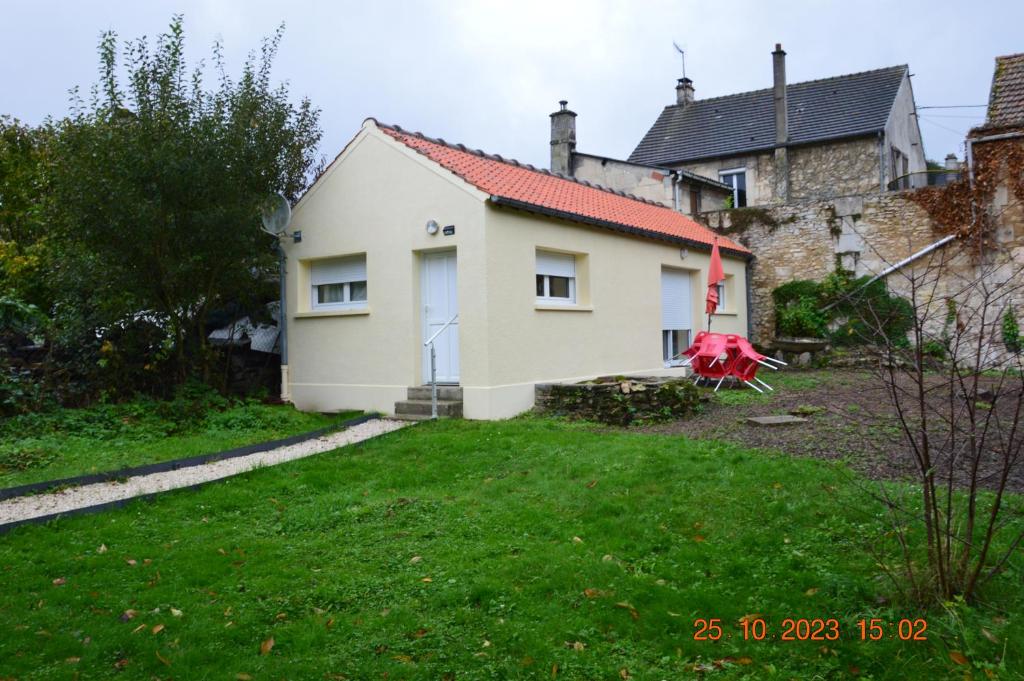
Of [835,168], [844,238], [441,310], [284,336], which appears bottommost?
[284,336]

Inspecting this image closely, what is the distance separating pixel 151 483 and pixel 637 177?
740 inches

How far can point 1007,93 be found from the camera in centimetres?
1734

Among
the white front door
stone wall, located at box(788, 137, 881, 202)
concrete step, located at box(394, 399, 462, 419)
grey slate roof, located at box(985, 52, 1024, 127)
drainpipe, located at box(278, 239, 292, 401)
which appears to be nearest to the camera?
concrete step, located at box(394, 399, 462, 419)

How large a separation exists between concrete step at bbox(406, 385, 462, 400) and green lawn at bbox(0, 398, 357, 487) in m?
1.18

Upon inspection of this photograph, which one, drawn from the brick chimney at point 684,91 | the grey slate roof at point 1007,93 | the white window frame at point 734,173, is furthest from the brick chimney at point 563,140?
the grey slate roof at point 1007,93

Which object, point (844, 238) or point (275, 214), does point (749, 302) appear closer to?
point (844, 238)

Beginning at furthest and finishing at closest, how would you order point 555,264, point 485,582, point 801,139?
point 801,139 < point 555,264 < point 485,582

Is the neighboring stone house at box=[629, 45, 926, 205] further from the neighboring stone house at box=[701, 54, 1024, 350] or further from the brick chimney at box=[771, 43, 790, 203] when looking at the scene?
the neighboring stone house at box=[701, 54, 1024, 350]

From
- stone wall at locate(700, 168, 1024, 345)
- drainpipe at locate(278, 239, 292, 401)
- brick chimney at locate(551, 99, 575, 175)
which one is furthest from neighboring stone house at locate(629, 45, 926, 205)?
drainpipe at locate(278, 239, 292, 401)

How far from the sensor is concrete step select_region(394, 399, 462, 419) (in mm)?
10656

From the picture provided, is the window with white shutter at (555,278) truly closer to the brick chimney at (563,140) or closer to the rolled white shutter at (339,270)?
the rolled white shutter at (339,270)

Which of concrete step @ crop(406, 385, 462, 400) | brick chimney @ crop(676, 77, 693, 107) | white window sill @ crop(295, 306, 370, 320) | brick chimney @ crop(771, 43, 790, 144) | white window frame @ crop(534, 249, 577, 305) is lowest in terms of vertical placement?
concrete step @ crop(406, 385, 462, 400)

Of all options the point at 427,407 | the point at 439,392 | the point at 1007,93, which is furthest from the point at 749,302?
the point at 427,407

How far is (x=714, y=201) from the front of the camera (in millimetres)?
24516
